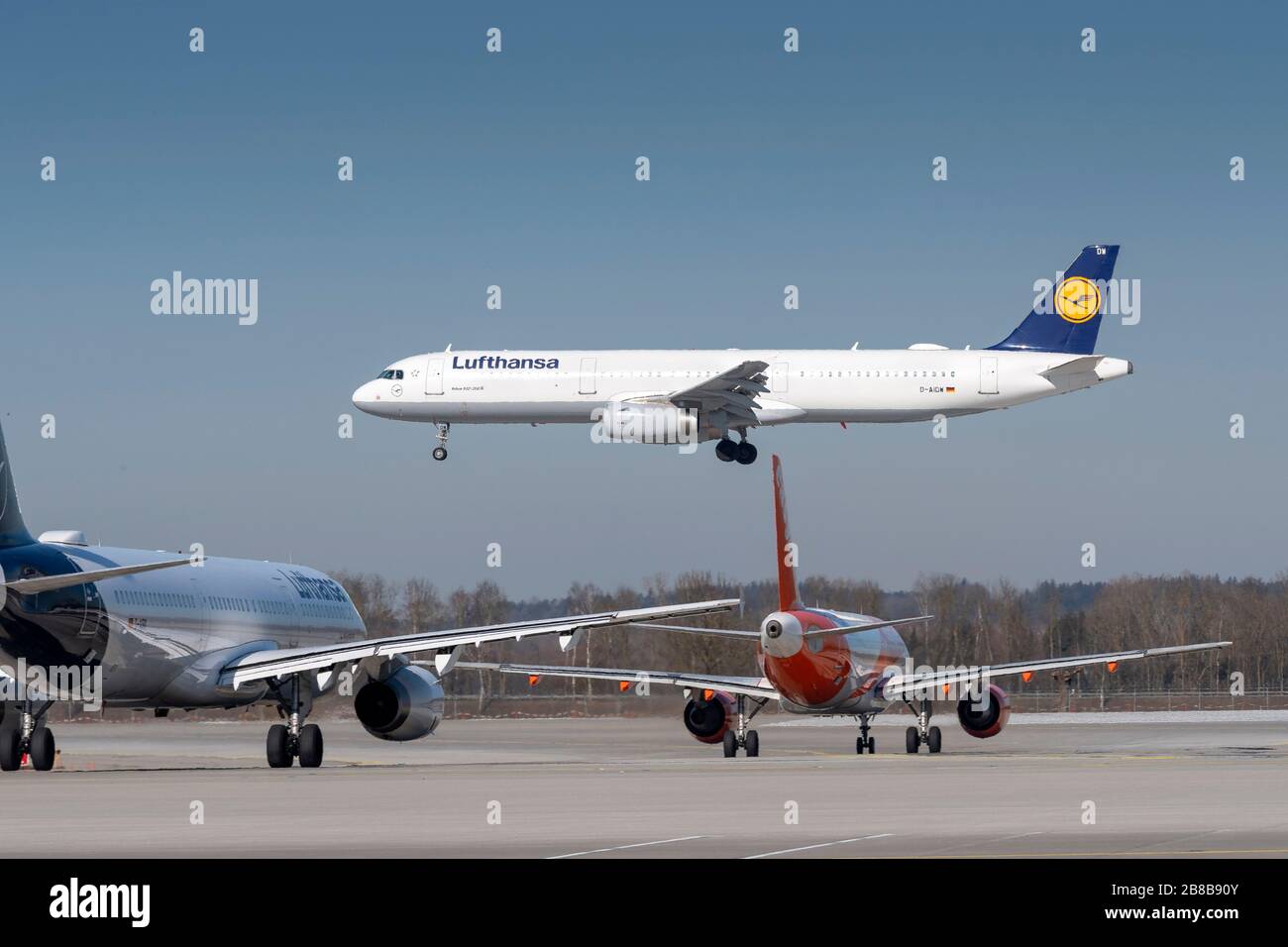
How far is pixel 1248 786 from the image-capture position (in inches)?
977

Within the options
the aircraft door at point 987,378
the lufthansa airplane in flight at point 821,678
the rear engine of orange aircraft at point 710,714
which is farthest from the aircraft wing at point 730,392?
the rear engine of orange aircraft at point 710,714

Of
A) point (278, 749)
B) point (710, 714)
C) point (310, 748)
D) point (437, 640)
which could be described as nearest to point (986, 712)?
point (710, 714)

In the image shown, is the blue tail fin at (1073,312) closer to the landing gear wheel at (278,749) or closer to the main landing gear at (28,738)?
the landing gear wheel at (278,749)

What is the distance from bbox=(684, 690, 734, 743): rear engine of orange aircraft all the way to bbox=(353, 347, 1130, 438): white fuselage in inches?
543

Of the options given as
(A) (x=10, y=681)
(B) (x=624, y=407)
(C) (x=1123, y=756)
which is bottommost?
(C) (x=1123, y=756)

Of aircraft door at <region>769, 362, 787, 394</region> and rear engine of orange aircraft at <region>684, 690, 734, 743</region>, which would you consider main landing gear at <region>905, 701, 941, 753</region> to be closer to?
rear engine of orange aircraft at <region>684, 690, 734, 743</region>

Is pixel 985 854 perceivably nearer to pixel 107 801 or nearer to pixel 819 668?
pixel 107 801

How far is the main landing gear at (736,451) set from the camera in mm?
56188

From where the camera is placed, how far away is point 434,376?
2341 inches

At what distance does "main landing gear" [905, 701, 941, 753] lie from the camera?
44.2 m

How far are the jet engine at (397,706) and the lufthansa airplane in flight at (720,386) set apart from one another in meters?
20.9

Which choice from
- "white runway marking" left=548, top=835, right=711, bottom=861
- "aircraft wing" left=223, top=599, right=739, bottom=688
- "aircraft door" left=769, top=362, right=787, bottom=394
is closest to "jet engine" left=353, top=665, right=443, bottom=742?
"aircraft wing" left=223, top=599, right=739, bottom=688
